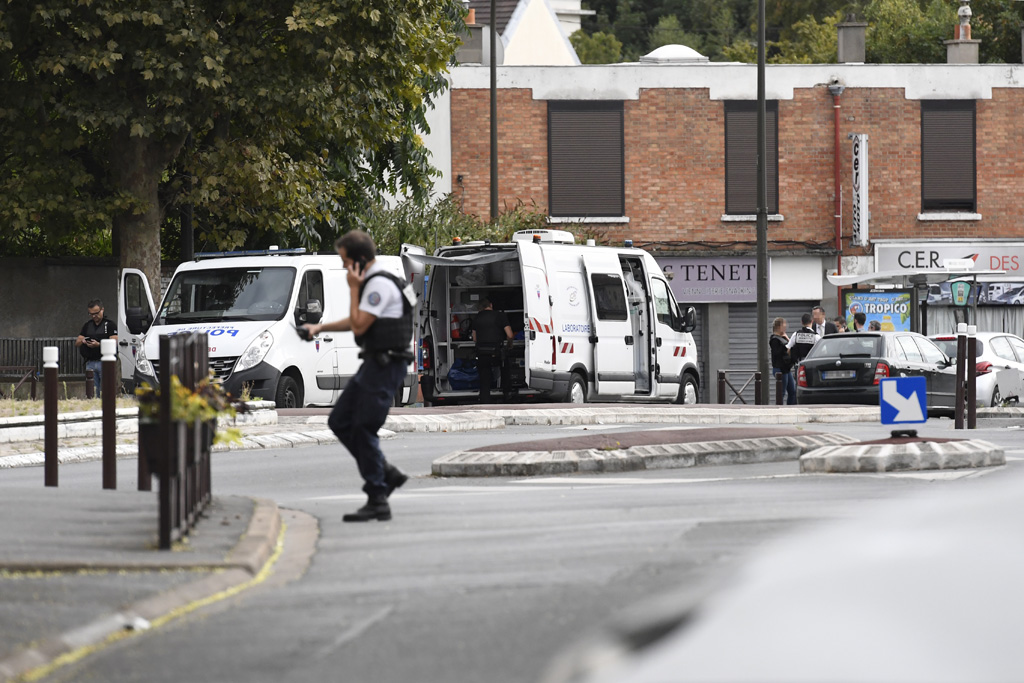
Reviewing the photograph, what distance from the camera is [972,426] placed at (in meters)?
20.0

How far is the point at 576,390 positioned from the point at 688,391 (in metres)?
3.40

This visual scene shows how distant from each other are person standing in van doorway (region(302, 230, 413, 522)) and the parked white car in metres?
18.1

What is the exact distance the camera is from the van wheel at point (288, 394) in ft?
66.6

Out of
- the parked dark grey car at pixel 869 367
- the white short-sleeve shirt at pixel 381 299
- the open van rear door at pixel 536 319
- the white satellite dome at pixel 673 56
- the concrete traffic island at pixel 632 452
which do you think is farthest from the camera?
the white satellite dome at pixel 673 56

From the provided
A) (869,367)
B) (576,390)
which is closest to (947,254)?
(869,367)

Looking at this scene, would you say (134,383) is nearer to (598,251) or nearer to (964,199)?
(598,251)

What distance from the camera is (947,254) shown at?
3762cm

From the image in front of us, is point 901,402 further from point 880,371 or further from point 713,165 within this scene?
point 713,165

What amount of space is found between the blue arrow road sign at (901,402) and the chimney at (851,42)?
96.3 feet

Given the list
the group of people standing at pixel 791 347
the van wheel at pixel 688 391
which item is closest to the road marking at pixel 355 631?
Answer: the van wheel at pixel 688 391

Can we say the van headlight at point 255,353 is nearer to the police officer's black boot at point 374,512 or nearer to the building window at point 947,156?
the police officer's black boot at point 374,512

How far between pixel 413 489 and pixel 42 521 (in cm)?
334

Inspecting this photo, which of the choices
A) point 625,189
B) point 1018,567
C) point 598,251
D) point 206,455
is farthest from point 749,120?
point 1018,567

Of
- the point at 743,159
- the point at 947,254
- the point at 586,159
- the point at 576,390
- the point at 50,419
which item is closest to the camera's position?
the point at 50,419
